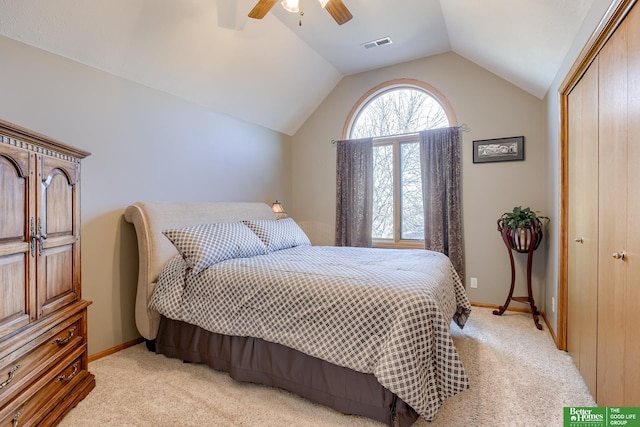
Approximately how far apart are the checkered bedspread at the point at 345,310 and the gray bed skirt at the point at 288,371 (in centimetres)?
9

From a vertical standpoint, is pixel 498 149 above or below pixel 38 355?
above

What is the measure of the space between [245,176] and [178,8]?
75.6 inches

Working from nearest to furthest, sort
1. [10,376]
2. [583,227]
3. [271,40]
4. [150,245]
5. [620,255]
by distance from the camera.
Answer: [10,376], [620,255], [583,227], [150,245], [271,40]

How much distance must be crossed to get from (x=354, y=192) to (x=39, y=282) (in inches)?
134

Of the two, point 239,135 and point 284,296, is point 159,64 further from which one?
point 284,296

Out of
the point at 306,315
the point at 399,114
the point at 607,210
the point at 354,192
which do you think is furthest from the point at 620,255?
the point at 399,114

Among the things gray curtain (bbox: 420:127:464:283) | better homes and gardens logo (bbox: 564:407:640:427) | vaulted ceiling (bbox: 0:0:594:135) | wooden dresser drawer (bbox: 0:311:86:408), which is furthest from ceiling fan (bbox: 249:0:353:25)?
better homes and gardens logo (bbox: 564:407:640:427)

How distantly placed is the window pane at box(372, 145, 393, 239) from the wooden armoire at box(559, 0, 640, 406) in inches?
84.7

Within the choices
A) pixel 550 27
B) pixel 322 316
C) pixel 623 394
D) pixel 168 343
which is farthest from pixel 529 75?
pixel 168 343

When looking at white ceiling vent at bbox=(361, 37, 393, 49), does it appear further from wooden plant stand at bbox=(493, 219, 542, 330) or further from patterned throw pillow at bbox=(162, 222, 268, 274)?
patterned throw pillow at bbox=(162, 222, 268, 274)

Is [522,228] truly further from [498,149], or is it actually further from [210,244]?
[210,244]

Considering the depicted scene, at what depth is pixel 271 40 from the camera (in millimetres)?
3234

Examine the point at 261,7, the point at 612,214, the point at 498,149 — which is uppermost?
the point at 261,7

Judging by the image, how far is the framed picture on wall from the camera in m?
3.45
